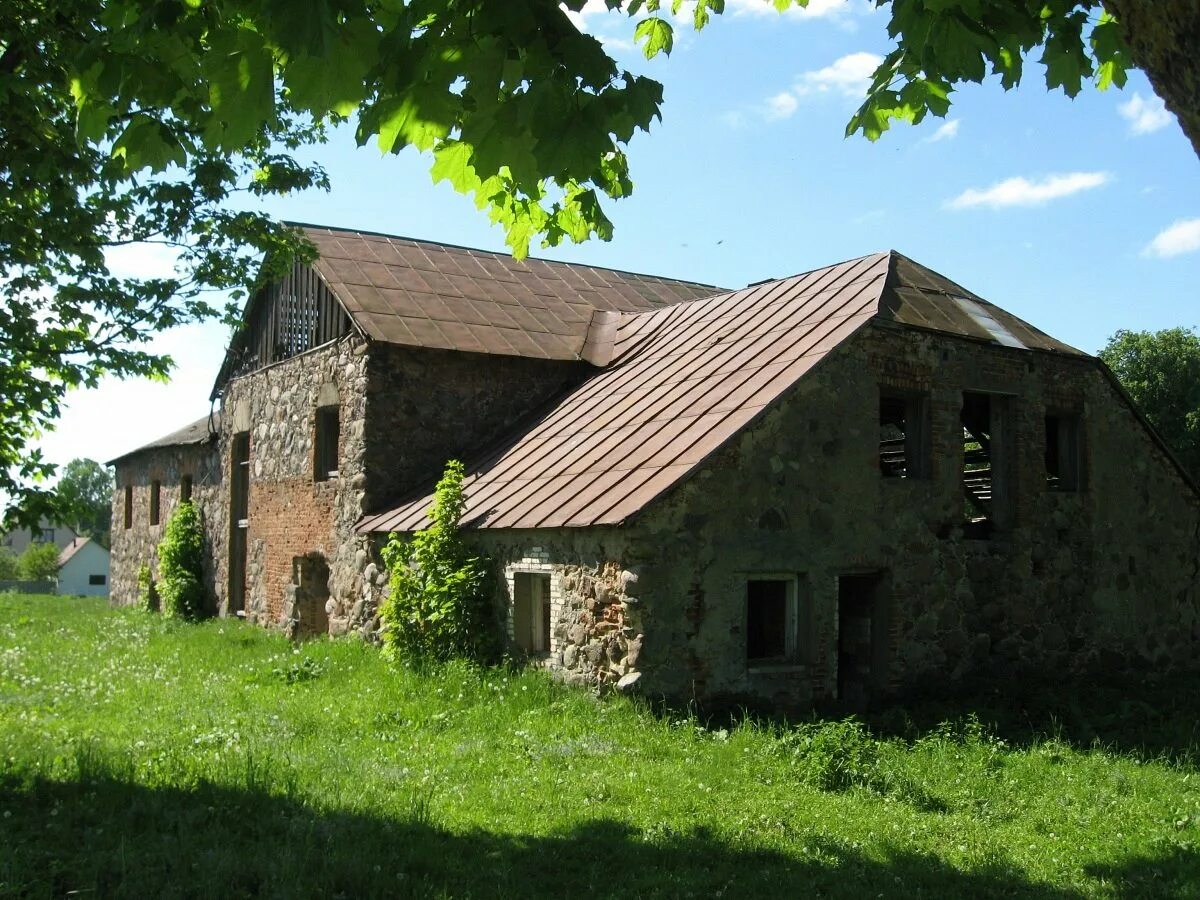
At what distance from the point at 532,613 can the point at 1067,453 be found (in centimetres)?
727

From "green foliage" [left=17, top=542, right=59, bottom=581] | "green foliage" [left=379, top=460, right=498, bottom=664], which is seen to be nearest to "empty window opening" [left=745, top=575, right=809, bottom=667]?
"green foliage" [left=379, top=460, right=498, bottom=664]

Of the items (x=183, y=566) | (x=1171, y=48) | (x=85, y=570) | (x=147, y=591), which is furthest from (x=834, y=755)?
(x=85, y=570)

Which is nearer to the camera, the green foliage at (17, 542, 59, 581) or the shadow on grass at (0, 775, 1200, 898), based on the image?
the shadow on grass at (0, 775, 1200, 898)

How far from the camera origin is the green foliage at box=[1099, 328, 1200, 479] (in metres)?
28.0

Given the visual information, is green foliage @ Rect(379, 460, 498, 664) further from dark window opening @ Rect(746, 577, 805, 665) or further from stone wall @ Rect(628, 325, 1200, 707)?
dark window opening @ Rect(746, 577, 805, 665)

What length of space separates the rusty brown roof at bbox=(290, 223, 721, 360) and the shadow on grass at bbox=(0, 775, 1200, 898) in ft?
29.1

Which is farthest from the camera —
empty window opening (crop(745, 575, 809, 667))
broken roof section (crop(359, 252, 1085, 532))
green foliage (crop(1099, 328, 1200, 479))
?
green foliage (crop(1099, 328, 1200, 479))

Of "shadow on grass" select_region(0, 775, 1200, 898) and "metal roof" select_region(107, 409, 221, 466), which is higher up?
"metal roof" select_region(107, 409, 221, 466)

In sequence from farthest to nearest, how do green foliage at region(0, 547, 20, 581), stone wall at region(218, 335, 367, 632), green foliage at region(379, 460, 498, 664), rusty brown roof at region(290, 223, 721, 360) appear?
green foliage at region(0, 547, 20, 581), rusty brown roof at region(290, 223, 721, 360), stone wall at region(218, 335, 367, 632), green foliage at region(379, 460, 498, 664)

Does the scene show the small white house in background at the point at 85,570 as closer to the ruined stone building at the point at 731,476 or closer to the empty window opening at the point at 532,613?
the ruined stone building at the point at 731,476

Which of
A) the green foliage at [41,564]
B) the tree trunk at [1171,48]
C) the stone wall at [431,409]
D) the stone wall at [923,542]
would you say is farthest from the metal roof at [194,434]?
the green foliage at [41,564]

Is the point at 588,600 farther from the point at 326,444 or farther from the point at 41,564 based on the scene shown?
the point at 41,564

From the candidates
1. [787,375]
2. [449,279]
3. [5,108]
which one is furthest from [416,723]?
[449,279]

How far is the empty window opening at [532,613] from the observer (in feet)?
38.9
